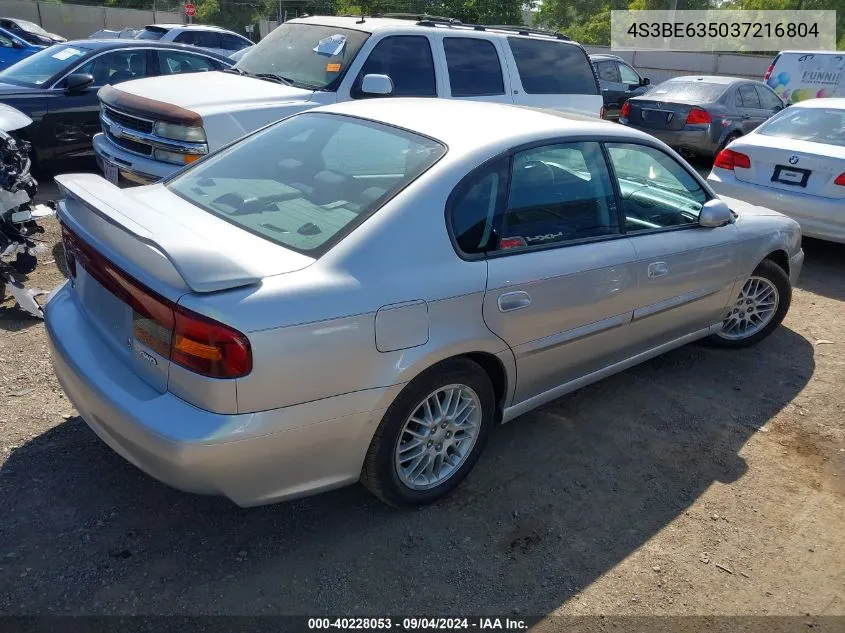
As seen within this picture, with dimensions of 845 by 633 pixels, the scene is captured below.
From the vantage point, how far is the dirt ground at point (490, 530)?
2635mm

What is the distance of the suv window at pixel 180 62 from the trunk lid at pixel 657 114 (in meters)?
6.96

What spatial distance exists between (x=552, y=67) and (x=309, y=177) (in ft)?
17.9

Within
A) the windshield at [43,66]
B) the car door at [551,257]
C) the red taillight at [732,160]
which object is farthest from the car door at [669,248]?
the windshield at [43,66]

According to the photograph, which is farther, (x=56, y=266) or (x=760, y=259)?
(x=56, y=266)

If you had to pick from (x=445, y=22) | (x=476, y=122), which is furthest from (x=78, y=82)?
(x=476, y=122)

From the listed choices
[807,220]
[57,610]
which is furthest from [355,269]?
[807,220]

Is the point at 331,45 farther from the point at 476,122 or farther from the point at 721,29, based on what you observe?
the point at 721,29

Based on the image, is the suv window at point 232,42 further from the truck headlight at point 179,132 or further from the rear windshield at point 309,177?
the rear windshield at point 309,177

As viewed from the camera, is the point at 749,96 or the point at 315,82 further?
the point at 749,96

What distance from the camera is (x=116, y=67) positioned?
8.13 meters

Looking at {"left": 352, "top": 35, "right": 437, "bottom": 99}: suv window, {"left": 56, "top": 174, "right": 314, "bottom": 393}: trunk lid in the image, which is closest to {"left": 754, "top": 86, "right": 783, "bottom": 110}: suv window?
{"left": 352, "top": 35, "right": 437, "bottom": 99}: suv window

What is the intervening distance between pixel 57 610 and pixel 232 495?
74cm

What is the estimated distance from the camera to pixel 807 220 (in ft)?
21.9

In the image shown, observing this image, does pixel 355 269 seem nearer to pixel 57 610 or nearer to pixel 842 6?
pixel 57 610
